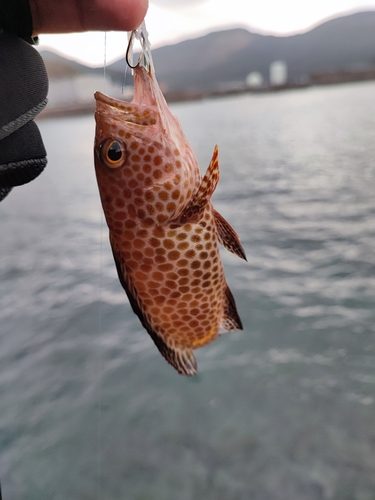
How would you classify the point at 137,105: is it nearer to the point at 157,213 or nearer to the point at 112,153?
the point at 112,153

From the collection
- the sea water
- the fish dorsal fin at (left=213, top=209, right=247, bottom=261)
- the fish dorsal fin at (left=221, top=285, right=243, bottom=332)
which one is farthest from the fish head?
the sea water

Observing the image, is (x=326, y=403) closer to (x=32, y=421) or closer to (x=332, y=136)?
(x=32, y=421)

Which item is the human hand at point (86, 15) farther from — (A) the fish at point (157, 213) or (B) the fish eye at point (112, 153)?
(B) the fish eye at point (112, 153)

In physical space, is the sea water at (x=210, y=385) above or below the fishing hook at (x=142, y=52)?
below

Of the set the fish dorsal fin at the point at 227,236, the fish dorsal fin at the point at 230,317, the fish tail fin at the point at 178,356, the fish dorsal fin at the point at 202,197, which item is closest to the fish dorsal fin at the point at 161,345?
the fish tail fin at the point at 178,356

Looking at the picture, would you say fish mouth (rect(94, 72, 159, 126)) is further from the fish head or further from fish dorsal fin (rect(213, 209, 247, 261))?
fish dorsal fin (rect(213, 209, 247, 261))

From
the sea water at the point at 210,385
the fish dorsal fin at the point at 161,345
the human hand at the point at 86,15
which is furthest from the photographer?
the sea water at the point at 210,385

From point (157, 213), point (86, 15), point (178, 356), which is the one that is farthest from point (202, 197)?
point (86, 15)
